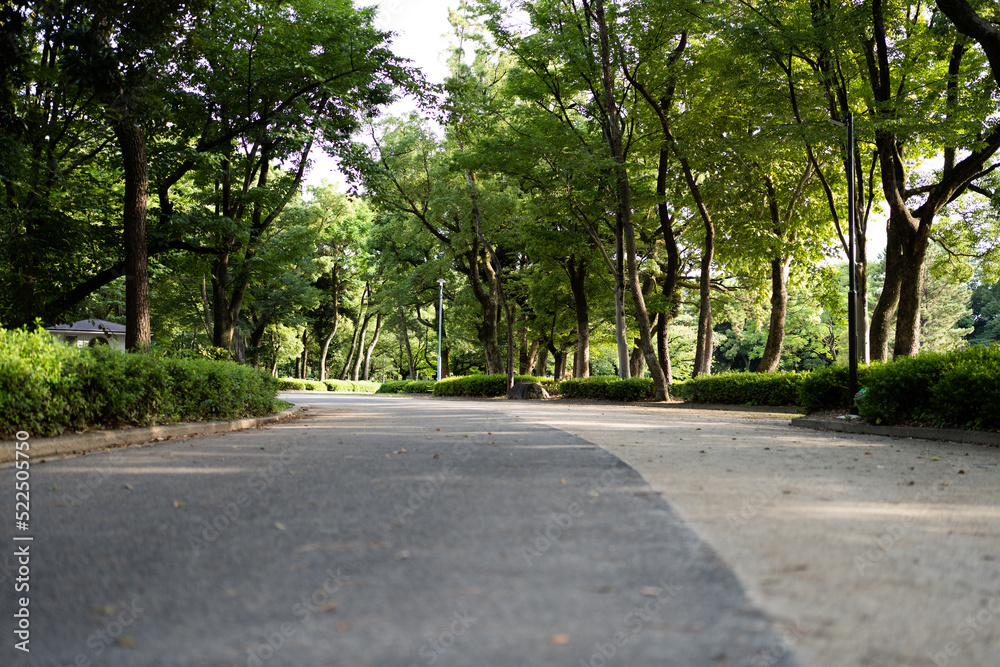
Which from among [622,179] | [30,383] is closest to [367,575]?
[30,383]

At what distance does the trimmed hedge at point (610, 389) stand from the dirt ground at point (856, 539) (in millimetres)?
15266

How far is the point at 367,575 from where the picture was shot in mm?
3379

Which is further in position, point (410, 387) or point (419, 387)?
point (410, 387)

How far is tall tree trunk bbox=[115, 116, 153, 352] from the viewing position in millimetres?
12964

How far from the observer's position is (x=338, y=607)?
9.72 ft

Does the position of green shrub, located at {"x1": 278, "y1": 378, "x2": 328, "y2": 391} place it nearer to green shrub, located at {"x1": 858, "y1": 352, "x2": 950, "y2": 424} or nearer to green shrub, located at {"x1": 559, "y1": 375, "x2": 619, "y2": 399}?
green shrub, located at {"x1": 559, "y1": 375, "x2": 619, "y2": 399}

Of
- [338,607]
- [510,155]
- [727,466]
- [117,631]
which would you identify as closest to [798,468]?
[727,466]

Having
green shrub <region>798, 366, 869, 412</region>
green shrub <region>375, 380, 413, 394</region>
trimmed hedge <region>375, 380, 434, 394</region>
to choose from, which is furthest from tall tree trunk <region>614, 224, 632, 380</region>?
green shrub <region>375, 380, 413, 394</region>

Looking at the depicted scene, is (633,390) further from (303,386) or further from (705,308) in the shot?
(303,386)

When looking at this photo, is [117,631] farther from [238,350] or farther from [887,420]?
[238,350]

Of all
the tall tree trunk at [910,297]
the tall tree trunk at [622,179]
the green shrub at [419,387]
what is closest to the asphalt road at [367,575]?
the tall tree trunk at [910,297]

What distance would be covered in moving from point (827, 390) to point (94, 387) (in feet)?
43.6

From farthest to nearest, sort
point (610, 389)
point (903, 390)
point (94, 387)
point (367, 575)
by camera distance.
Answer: point (610, 389), point (903, 390), point (94, 387), point (367, 575)

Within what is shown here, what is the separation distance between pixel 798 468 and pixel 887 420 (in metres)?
5.79
